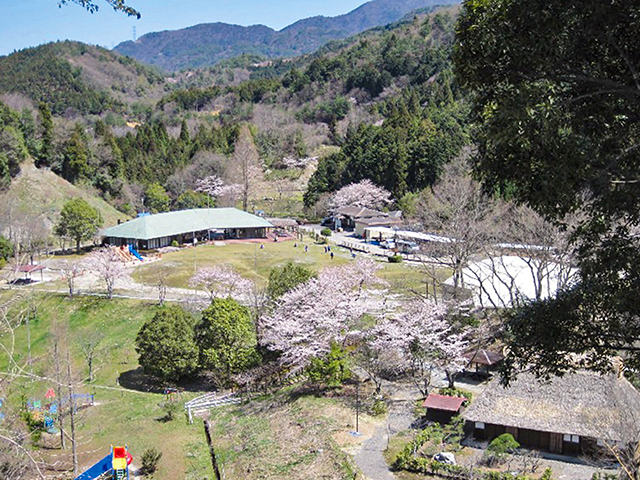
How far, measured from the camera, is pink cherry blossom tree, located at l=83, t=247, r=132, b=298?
33188 mm

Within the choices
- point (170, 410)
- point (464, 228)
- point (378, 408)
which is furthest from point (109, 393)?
point (464, 228)

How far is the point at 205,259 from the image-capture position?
39312mm

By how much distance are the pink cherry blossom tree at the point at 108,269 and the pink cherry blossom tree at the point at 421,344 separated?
17734 mm

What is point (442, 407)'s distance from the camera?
60.0ft

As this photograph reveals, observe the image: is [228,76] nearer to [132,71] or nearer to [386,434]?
[132,71]

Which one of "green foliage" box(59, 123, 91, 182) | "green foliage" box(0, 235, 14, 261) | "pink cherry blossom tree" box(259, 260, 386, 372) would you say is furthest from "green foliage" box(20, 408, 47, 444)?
"green foliage" box(59, 123, 91, 182)

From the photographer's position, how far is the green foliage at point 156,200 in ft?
192

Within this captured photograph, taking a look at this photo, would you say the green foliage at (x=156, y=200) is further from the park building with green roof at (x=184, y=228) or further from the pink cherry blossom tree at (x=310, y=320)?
the pink cherry blossom tree at (x=310, y=320)

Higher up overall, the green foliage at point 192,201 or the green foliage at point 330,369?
the green foliage at point 192,201

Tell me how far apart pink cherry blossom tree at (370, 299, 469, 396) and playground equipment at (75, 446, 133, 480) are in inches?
370

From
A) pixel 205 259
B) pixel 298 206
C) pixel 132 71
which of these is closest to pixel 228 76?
pixel 132 71

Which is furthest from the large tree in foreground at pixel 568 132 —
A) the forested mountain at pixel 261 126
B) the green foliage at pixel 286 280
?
the green foliage at pixel 286 280

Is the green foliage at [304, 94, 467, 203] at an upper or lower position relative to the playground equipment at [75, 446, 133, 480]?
upper

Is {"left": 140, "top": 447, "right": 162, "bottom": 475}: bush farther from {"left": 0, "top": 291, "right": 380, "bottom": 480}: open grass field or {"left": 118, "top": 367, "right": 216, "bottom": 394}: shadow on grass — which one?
{"left": 118, "top": 367, "right": 216, "bottom": 394}: shadow on grass
